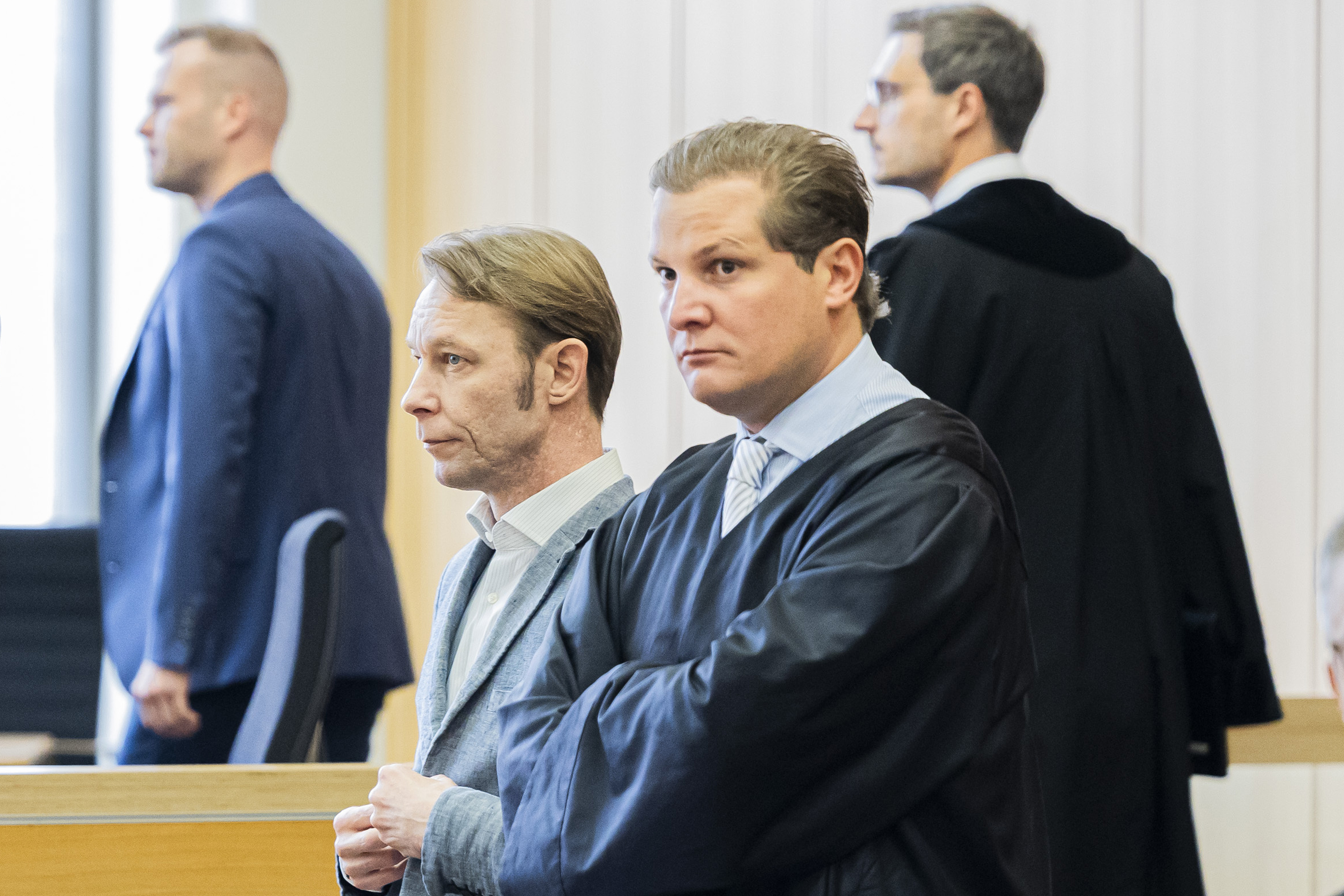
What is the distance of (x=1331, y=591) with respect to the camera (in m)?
1.13

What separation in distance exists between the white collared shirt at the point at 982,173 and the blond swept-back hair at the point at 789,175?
94 cm

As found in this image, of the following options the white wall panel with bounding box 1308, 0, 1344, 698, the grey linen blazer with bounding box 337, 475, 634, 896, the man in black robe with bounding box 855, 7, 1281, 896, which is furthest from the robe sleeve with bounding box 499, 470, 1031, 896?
the white wall panel with bounding box 1308, 0, 1344, 698

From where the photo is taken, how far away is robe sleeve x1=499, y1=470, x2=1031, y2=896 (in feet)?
3.16

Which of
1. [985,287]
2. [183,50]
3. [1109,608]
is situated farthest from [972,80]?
[183,50]

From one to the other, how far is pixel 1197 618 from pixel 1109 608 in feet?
0.60

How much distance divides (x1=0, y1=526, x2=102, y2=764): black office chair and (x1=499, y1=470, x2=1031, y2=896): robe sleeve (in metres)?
2.10

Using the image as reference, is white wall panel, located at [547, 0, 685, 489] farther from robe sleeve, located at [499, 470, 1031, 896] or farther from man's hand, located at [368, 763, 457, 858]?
robe sleeve, located at [499, 470, 1031, 896]

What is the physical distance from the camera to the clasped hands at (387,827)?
3.88ft

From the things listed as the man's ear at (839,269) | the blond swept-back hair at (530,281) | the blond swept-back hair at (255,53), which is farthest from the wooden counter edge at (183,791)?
the blond swept-back hair at (255,53)

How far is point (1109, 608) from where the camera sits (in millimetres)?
1959

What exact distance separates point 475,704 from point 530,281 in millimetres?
398

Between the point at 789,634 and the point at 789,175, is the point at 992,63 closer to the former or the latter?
the point at 789,175

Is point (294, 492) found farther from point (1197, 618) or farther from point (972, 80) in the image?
point (1197, 618)

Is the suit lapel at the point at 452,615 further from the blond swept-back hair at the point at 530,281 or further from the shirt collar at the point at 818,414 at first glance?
the shirt collar at the point at 818,414
